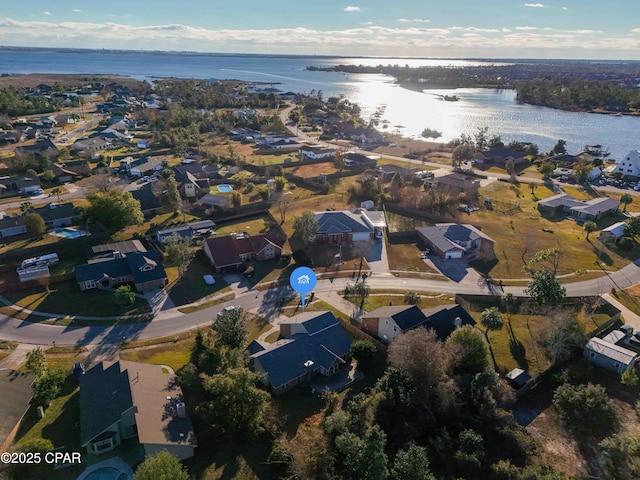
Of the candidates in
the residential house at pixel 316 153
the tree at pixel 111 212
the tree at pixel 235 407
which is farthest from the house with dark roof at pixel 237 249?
the residential house at pixel 316 153

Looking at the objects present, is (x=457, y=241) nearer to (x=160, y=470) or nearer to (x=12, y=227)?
(x=160, y=470)

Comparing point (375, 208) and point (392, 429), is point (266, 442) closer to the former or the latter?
point (392, 429)

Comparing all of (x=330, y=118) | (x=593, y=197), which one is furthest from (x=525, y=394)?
(x=330, y=118)

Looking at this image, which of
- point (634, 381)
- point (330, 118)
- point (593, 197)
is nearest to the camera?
point (634, 381)

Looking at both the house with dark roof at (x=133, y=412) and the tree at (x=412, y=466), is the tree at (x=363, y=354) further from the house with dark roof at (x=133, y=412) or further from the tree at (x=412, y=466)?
the house with dark roof at (x=133, y=412)

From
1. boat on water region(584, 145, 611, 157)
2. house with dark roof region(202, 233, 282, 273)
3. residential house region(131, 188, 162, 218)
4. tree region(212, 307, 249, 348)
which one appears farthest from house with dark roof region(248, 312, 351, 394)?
boat on water region(584, 145, 611, 157)

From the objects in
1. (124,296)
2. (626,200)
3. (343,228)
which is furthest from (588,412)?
(626,200)

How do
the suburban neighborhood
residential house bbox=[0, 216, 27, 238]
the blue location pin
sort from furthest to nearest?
residential house bbox=[0, 216, 27, 238]
the blue location pin
the suburban neighborhood

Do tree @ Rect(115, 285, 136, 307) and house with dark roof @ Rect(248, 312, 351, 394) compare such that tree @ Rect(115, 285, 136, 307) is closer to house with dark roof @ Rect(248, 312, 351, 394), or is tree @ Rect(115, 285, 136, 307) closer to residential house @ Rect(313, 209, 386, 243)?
house with dark roof @ Rect(248, 312, 351, 394)
